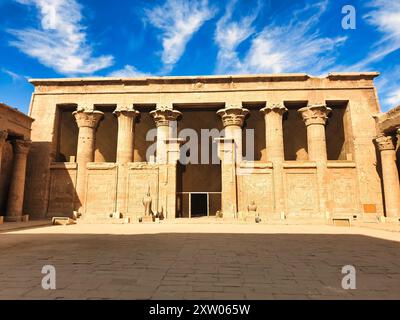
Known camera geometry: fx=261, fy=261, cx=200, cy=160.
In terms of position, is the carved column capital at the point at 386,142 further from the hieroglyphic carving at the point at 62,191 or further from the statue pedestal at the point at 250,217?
the hieroglyphic carving at the point at 62,191

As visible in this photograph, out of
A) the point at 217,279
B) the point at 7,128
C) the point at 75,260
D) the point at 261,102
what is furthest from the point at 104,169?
the point at 217,279

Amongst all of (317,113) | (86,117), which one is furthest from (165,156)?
(317,113)

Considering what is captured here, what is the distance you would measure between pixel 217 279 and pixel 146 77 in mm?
18187

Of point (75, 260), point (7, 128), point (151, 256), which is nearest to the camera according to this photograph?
point (75, 260)

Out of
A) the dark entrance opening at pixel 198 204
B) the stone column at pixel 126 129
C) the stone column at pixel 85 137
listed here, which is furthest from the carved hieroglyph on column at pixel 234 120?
the stone column at pixel 85 137

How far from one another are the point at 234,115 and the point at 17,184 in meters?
15.0

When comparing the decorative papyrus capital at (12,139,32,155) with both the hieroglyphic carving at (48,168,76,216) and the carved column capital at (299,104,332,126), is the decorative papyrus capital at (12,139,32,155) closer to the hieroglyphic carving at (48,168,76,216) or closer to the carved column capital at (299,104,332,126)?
the hieroglyphic carving at (48,168,76,216)

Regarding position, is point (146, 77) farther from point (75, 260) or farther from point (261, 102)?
point (75, 260)

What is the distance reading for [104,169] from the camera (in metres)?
19.0

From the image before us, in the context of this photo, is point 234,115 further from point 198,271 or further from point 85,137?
point 198,271

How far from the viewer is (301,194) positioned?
59.9 feet

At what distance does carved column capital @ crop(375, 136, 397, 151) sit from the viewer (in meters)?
16.4

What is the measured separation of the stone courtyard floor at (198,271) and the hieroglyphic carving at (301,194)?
1080 cm

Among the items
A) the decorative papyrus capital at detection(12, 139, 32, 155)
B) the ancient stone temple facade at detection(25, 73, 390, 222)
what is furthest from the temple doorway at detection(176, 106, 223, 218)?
the decorative papyrus capital at detection(12, 139, 32, 155)
